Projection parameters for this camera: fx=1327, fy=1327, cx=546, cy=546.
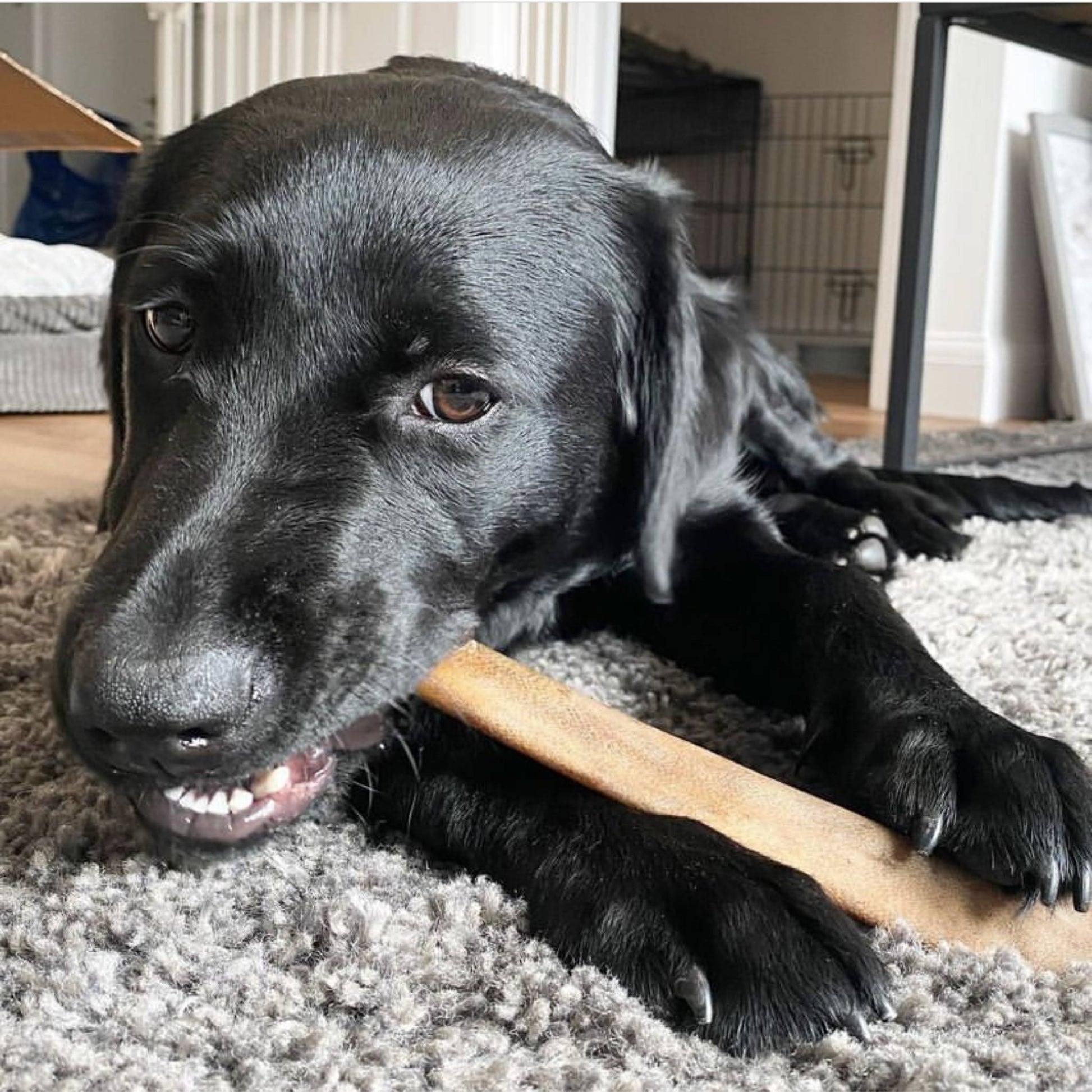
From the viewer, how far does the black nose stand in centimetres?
75

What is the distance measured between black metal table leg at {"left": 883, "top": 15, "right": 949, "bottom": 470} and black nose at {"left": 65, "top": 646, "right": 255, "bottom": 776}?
78.0 inches

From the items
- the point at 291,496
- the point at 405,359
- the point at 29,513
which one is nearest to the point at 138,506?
the point at 291,496

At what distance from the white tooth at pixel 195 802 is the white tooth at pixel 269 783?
1.5 inches

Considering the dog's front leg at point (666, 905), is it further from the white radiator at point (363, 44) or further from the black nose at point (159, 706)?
the white radiator at point (363, 44)

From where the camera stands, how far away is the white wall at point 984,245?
4.25m

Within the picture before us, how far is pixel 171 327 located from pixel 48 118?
765 mm

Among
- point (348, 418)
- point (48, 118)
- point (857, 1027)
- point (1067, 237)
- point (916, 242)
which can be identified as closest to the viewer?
point (857, 1027)

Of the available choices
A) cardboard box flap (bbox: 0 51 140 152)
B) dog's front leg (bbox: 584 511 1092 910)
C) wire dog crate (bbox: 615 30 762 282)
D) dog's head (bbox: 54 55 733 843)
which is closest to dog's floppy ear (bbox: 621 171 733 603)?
dog's head (bbox: 54 55 733 843)

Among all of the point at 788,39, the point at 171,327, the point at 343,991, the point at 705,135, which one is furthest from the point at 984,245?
the point at 343,991

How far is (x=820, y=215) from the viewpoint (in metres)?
7.22

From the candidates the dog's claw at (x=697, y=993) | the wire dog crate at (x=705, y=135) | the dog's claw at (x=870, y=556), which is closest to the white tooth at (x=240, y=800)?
the dog's claw at (x=697, y=993)

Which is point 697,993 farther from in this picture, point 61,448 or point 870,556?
point 61,448

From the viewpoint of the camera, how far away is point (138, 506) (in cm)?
94

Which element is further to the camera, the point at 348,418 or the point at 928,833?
the point at 348,418
